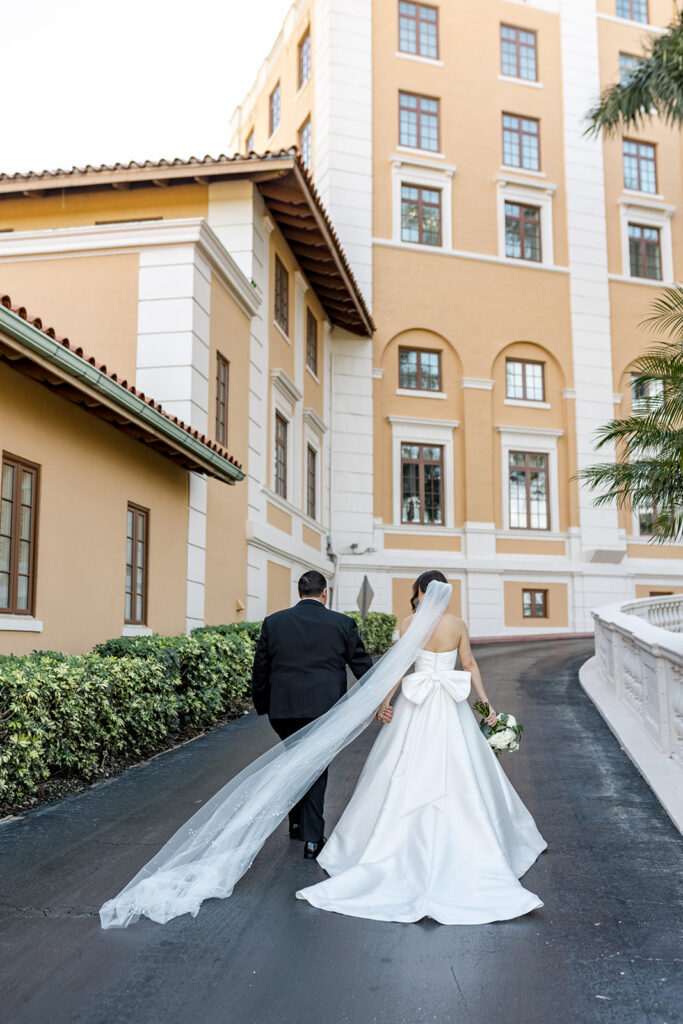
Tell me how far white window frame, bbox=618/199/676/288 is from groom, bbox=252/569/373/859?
27834mm

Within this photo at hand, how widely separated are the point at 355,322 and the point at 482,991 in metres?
23.6

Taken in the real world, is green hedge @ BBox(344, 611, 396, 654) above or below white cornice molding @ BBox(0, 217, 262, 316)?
below

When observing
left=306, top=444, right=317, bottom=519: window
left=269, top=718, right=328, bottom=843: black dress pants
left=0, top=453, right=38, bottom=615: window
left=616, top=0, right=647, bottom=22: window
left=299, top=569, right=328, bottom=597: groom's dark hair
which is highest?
left=616, top=0, right=647, bottom=22: window

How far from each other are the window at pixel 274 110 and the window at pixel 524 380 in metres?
11.7

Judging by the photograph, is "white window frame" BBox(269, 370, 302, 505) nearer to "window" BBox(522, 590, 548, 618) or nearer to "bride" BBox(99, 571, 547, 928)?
"window" BBox(522, 590, 548, 618)

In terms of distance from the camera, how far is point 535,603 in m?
28.5

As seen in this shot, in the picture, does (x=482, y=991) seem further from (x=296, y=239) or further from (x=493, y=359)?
(x=493, y=359)

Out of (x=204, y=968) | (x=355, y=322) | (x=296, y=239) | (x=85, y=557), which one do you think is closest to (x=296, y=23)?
(x=355, y=322)

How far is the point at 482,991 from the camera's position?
3908 millimetres

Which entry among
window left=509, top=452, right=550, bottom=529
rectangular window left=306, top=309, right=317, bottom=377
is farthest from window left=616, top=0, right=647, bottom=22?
rectangular window left=306, top=309, right=317, bottom=377

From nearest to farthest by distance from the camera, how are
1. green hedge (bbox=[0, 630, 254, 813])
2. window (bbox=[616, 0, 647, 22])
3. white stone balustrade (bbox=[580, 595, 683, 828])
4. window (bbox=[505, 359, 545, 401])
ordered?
green hedge (bbox=[0, 630, 254, 813]) → white stone balustrade (bbox=[580, 595, 683, 828]) → window (bbox=[505, 359, 545, 401]) → window (bbox=[616, 0, 647, 22])

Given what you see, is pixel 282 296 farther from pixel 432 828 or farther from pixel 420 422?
pixel 432 828

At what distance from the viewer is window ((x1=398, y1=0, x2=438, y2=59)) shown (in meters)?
29.6

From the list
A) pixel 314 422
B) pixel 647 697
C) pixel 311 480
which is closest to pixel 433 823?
pixel 647 697
